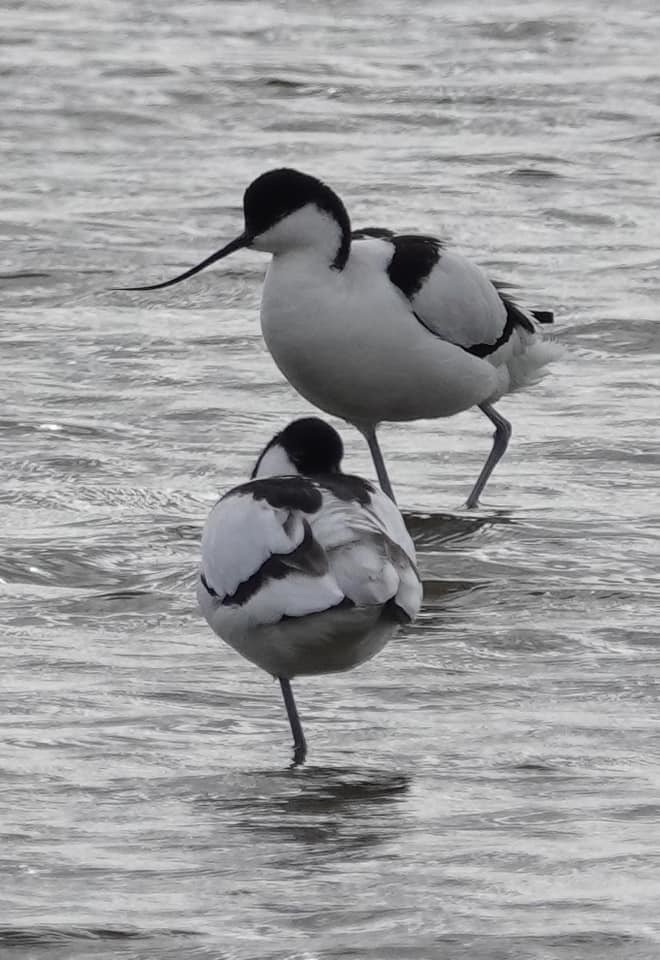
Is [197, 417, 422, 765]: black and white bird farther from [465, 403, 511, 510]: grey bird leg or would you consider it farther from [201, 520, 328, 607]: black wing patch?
[465, 403, 511, 510]: grey bird leg

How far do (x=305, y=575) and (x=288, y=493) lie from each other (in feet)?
1.17

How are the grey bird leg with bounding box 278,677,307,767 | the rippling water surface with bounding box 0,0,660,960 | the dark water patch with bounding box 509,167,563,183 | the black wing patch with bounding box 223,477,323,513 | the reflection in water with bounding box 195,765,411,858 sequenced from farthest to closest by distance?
the dark water patch with bounding box 509,167,563,183, the grey bird leg with bounding box 278,677,307,767, the black wing patch with bounding box 223,477,323,513, the reflection in water with bounding box 195,765,411,858, the rippling water surface with bounding box 0,0,660,960

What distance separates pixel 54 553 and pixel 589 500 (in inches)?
79.4

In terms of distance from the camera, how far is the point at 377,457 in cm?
Answer: 913

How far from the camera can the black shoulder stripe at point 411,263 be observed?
354 inches

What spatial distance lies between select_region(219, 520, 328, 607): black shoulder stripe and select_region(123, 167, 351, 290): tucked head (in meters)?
2.73

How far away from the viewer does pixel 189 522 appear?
8.75 metres

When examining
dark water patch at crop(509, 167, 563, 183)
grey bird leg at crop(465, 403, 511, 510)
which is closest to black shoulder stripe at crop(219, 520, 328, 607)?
grey bird leg at crop(465, 403, 511, 510)

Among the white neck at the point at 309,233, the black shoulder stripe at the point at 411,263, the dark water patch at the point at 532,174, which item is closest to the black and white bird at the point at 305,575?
the white neck at the point at 309,233

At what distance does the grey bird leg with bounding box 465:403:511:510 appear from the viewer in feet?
30.4

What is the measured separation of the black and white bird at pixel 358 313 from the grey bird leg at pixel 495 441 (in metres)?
0.01

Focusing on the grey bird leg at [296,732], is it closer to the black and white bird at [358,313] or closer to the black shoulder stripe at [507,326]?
the black and white bird at [358,313]

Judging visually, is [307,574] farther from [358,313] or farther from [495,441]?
[495,441]

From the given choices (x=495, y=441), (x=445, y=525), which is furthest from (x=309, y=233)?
(x=495, y=441)
